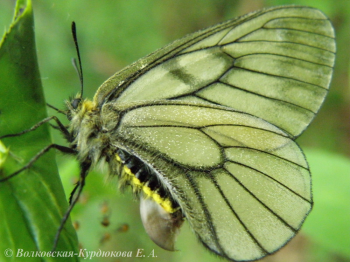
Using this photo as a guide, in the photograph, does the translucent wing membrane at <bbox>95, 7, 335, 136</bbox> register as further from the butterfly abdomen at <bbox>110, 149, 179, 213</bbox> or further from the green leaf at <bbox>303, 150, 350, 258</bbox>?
the green leaf at <bbox>303, 150, 350, 258</bbox>

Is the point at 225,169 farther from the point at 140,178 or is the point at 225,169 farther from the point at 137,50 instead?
the point at 137,50

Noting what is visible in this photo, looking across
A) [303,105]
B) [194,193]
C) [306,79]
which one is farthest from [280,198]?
[306,79]

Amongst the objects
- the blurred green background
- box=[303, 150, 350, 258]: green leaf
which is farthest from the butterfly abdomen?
the blurred green background

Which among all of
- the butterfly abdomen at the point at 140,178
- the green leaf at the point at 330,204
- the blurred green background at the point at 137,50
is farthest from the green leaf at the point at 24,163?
the blurred green background at the point at 137,50

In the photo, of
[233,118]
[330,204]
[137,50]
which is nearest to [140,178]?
[233,118]

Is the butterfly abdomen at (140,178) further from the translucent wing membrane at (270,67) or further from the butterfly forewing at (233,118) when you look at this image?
the translucent wing membrane at (270,67)
